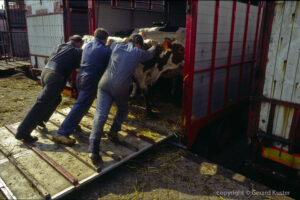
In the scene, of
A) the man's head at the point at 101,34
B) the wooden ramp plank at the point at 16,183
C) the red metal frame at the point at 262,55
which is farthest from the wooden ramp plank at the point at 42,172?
the red metal frame at the point at 262,55

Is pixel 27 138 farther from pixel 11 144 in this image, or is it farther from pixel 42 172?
pixel 42 172

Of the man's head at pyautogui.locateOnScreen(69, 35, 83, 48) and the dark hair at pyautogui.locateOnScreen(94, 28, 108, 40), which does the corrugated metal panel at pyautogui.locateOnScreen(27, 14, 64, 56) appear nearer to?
the man's head at pyautogui.locateOnScreen(69, 35, 83, 48)

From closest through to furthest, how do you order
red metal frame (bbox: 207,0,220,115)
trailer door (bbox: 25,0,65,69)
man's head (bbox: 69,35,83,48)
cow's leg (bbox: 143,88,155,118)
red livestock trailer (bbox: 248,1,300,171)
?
red livestock trailer (bbox: 248,1,300,171) < red metal frame (bbox: 207,0,220,115) < man's head (bbox: 69,35,83,48) < cow's leg (bbox: 143,88,155,118) < trailer door (bbox: 25,0,65,69)

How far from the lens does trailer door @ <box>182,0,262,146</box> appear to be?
13.4 feet

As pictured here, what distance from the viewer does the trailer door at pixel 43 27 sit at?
24.7 ft

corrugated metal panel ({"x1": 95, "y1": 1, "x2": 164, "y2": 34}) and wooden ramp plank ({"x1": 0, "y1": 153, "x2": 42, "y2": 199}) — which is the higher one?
corrugated metal panel ({"x1": 95, "y1": 1, "x2": 164, "y2": 34})

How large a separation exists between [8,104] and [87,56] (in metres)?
4.64

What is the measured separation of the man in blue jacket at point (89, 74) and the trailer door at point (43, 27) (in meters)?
3.88

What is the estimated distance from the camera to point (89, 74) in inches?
165

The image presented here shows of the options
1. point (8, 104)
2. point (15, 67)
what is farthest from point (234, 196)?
point (15, 67)

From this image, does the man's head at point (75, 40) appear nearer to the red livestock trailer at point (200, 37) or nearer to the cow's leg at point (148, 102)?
the cow's leg at point (148, 102)

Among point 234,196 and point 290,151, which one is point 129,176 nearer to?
point 234,196

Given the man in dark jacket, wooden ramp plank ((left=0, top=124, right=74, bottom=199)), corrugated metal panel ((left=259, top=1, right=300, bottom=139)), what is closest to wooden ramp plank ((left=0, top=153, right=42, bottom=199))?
wooden ramp plank ((left=0, top=124, right=74, bottom=199))

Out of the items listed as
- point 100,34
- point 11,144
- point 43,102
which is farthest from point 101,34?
point 11,144
